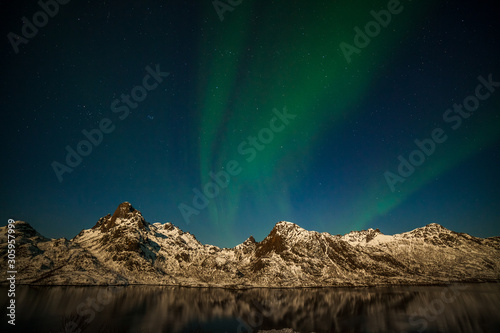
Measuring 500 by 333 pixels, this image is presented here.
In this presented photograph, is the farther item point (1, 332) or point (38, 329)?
point (38, 329)

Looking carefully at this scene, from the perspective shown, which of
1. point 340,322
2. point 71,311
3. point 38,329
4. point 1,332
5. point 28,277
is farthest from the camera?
point 28,277

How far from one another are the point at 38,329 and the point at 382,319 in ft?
316

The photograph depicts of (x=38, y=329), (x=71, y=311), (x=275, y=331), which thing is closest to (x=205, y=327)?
(x=275, y=331)

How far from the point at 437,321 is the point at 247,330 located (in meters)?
64.5

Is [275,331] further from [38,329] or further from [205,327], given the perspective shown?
[38,329]

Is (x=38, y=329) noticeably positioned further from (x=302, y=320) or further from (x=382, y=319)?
(x=382, y=319)

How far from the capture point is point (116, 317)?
7294 centimetres

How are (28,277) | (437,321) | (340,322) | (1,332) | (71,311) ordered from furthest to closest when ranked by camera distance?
(28,277)
(71,311)
(437,321)
(340,322)
(1,332)

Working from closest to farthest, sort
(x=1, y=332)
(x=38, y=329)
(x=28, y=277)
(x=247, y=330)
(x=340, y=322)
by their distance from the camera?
(x=1, y=332)
(x=38, y=329)
(x=247, y=330)
(x=340, y=322)
(x=28, y=277)

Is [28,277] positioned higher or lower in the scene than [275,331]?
higher

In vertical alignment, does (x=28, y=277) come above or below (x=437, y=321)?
above

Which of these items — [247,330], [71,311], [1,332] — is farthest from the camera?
[71,311]

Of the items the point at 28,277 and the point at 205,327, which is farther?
the point at 28,277

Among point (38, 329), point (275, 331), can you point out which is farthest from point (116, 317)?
point (275, 331)
